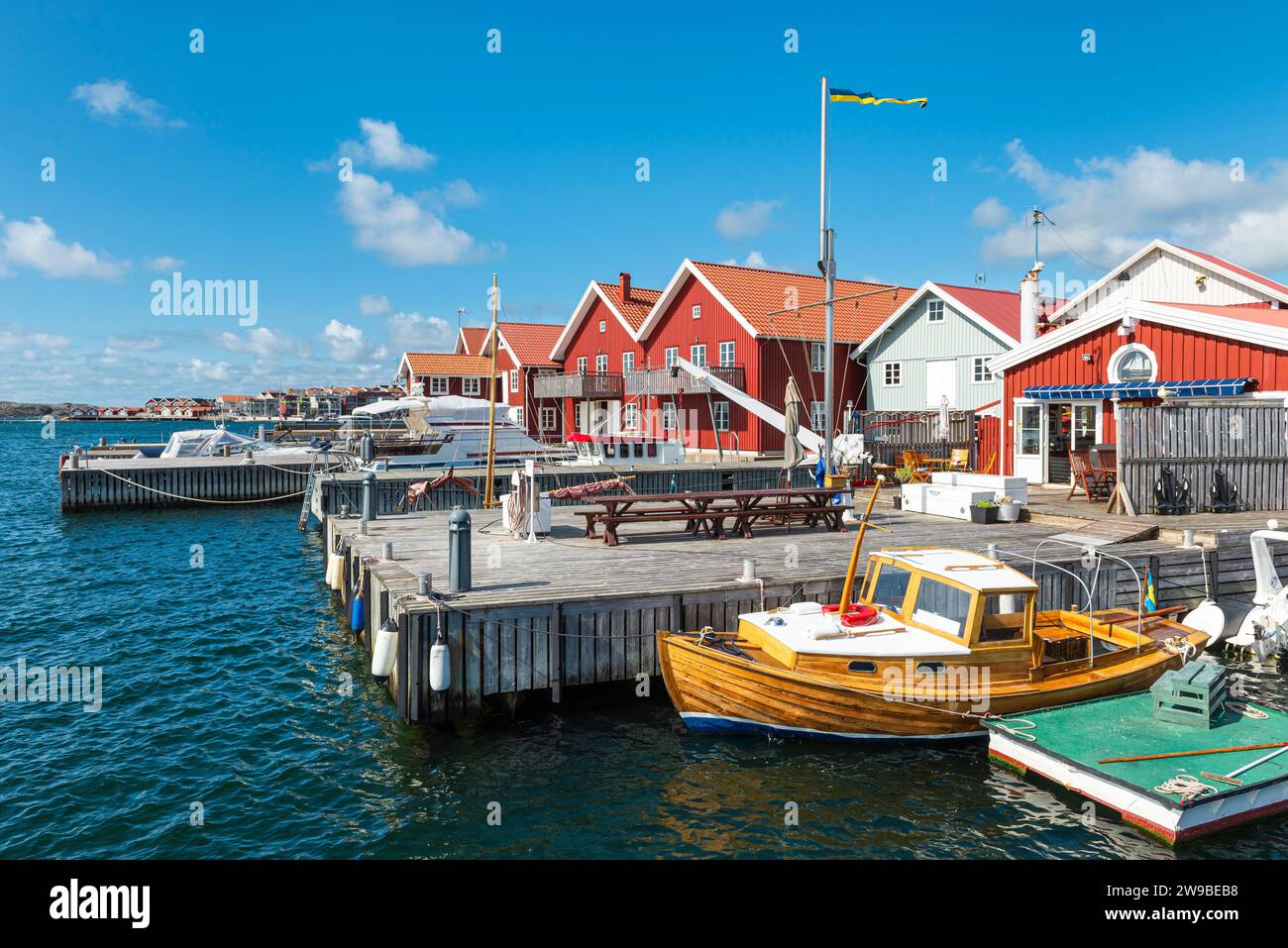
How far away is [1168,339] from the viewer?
21.5 meters

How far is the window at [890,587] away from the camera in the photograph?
11297 mm

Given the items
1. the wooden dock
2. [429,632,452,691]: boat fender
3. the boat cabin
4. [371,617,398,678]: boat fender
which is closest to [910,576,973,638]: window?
the wooden dock

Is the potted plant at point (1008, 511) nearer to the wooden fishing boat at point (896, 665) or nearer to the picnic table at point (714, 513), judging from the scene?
the picnic table at point (714, 513)

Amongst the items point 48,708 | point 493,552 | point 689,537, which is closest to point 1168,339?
point 689,537

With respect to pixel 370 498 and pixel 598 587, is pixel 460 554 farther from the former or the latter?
pixel 370 498

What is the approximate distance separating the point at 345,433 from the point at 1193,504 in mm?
41226

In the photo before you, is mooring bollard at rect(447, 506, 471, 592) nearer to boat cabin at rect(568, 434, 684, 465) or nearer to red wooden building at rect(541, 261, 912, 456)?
boat cabin at rect(568, 434, 684, 465)

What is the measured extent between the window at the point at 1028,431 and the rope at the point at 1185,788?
17717mm

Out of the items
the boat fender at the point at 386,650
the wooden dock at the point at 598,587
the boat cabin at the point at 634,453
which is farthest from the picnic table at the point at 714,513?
the boat cabin at the point at 634,453

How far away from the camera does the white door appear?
34.7 m

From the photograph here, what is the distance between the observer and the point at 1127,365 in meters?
22.4

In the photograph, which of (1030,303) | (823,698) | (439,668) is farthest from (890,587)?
(1030,303)

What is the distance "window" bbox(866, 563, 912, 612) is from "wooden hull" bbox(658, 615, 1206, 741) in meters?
1.33
